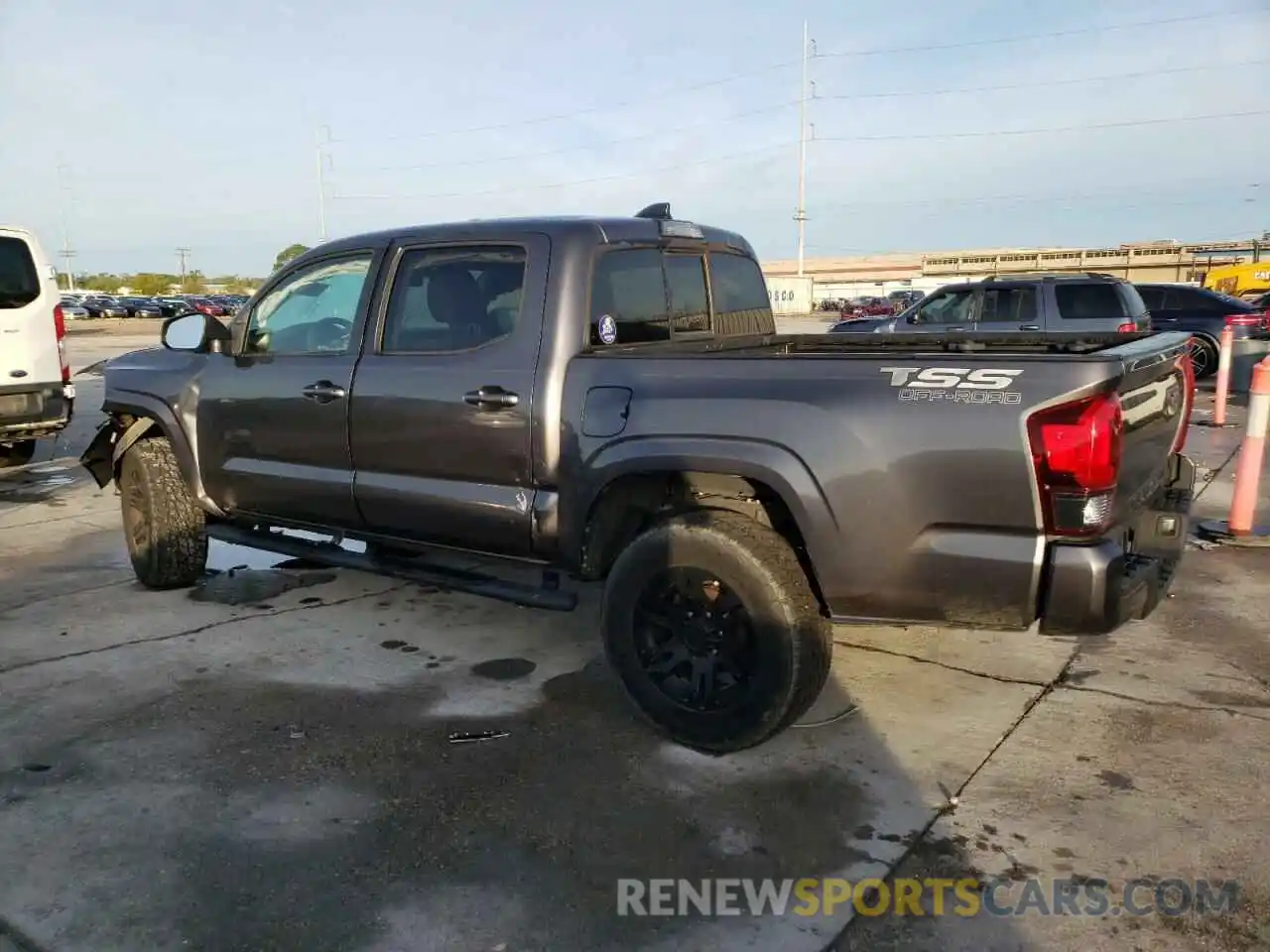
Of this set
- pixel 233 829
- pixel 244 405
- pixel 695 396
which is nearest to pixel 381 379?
pixel 244 405

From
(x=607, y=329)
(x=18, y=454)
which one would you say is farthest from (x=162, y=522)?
(x=18, y=454)

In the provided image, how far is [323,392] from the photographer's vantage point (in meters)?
4.35

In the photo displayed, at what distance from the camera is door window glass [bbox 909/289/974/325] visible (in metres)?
12.0

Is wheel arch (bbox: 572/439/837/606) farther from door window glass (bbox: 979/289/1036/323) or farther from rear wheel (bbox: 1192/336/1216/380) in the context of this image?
rear wheel (bbox: 1192/336/1216/380)

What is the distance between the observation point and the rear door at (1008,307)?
38.6 feet

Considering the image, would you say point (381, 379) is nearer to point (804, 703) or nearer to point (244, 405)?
point (244, 405)

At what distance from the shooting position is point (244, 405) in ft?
15.6

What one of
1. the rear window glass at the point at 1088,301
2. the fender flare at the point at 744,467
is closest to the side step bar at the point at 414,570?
the fender flare at the point at 744,467

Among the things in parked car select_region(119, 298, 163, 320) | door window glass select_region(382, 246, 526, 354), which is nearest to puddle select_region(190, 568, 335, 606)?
door window glass select_region(382, 246, 526, 354)

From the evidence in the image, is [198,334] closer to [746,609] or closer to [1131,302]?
[746,609]

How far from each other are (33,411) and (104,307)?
60452mm

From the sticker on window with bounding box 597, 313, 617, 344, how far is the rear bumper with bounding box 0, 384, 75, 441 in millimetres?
6809

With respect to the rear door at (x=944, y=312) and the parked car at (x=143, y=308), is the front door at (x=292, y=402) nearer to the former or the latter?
the rear door at (x=944, y=312)

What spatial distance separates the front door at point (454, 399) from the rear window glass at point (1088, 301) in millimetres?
9812
